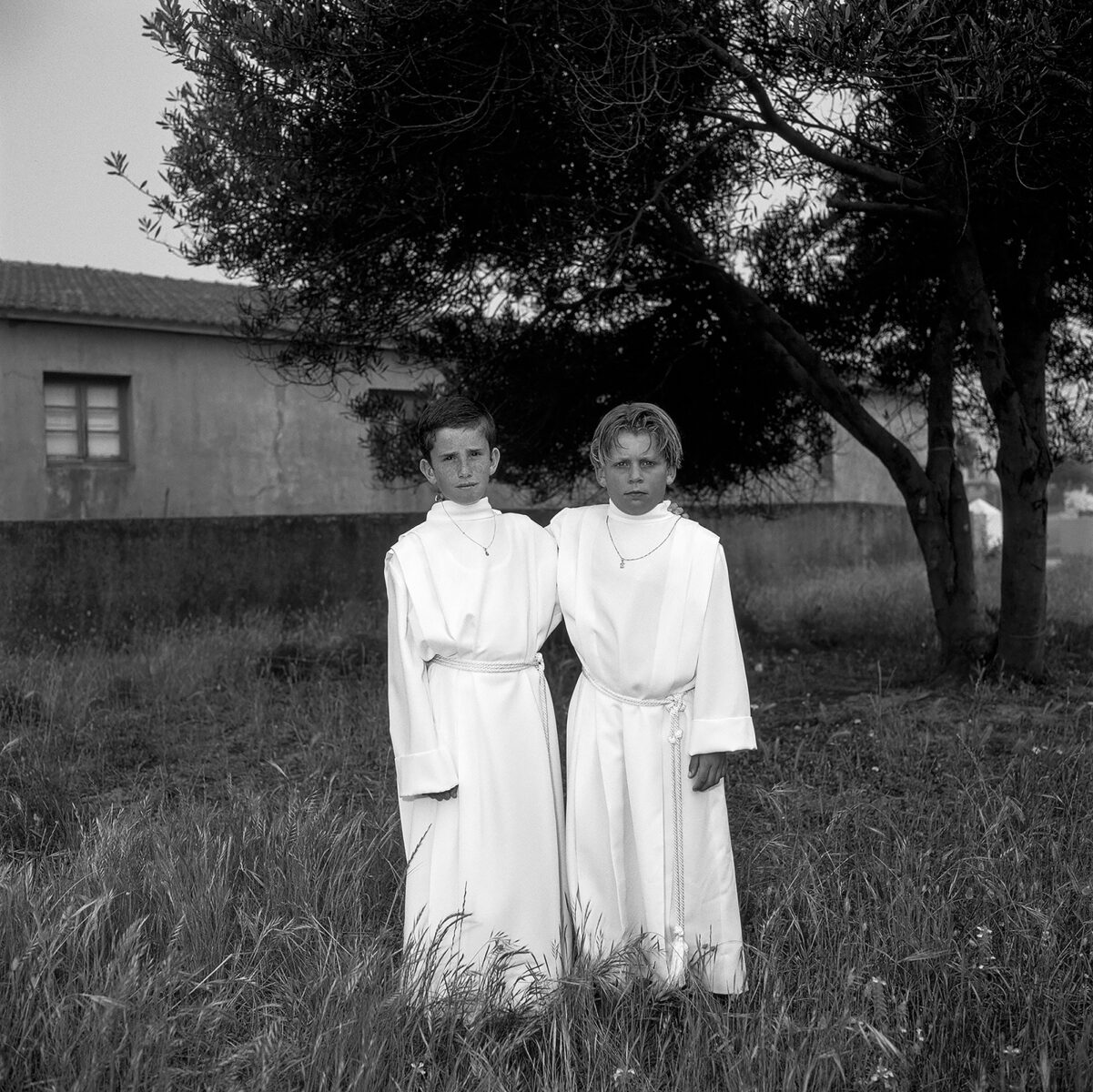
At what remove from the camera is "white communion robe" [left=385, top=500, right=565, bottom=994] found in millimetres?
3096

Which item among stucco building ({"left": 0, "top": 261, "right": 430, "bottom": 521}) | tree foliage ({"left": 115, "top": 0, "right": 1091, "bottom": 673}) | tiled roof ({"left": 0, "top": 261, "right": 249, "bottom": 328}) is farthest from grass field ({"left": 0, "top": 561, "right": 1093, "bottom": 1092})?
tiled roof ({"left": 0, "top": 261, "right": 249, "bottom": 328})

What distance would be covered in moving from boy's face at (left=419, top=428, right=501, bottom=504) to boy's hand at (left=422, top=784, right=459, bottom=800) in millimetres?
783

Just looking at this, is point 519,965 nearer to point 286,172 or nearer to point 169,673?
point 286,172

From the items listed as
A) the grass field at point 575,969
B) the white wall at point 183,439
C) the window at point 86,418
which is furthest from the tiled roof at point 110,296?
the grass field at point 575,969

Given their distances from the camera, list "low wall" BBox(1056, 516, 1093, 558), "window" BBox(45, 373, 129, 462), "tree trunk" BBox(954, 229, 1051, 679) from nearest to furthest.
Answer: "tree trunk" BBox(954, 229, 1051, 679)
"window" BBox(45, 373, 129, 462)
"low wall" BBox(1056, 516, 1093, 558)

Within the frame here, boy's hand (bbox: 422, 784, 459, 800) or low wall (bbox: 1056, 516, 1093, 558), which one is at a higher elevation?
low wall (bbox: 1056, 516, 1093, 558)

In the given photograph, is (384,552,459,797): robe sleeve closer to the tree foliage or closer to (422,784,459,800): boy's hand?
(422,784,459,800): boy's hand

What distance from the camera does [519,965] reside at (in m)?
3.10

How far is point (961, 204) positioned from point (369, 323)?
3.51 m

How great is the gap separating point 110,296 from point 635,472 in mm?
14916

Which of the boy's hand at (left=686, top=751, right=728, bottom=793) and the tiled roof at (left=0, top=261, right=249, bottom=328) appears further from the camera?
the tiled roof at (left=0, top=261, right=249, bottom=328)

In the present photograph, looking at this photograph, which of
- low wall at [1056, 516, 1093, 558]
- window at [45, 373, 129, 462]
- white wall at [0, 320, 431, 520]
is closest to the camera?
white wall at [0, 320, 431, 520]

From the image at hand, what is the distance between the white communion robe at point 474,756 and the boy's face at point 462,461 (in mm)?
104

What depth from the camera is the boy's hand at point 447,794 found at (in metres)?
3.08
